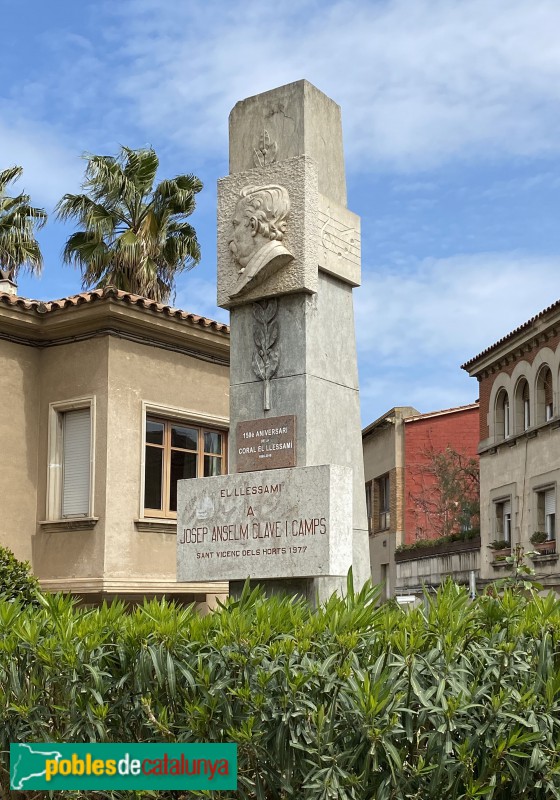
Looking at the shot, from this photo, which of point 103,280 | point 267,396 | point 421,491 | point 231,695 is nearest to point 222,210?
point 267,396

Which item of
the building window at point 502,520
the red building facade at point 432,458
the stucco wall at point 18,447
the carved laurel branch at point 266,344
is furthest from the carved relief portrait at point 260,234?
the red building facade at point 432,458

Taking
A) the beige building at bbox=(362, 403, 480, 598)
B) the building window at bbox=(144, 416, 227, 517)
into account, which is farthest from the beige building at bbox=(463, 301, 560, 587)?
the building window at bbox=(144, 416, 227, 517)

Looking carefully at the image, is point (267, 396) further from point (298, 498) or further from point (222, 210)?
point (222, 210)

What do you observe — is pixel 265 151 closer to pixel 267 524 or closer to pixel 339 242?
pixel 339 242

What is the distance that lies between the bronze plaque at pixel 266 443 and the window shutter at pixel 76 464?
25.8ft

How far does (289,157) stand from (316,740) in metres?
6.07

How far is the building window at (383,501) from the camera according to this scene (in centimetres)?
4524

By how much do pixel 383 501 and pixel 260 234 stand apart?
1470 inches

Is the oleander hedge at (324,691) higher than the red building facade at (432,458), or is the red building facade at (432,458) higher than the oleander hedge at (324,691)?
the red building facade at (432,458)

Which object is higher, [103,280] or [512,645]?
[103,280]

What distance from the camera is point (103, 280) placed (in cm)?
2867

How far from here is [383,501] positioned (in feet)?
152

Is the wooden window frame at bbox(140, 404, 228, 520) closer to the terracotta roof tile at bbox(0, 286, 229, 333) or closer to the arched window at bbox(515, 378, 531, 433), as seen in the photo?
the terracotta roof tile at bbox(0, 286, 229, 333)

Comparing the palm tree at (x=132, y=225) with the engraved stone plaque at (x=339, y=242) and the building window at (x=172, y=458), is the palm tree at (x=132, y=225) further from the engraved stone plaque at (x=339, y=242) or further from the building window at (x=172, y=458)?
the engraved stone plaque at (x=339, y=242)
